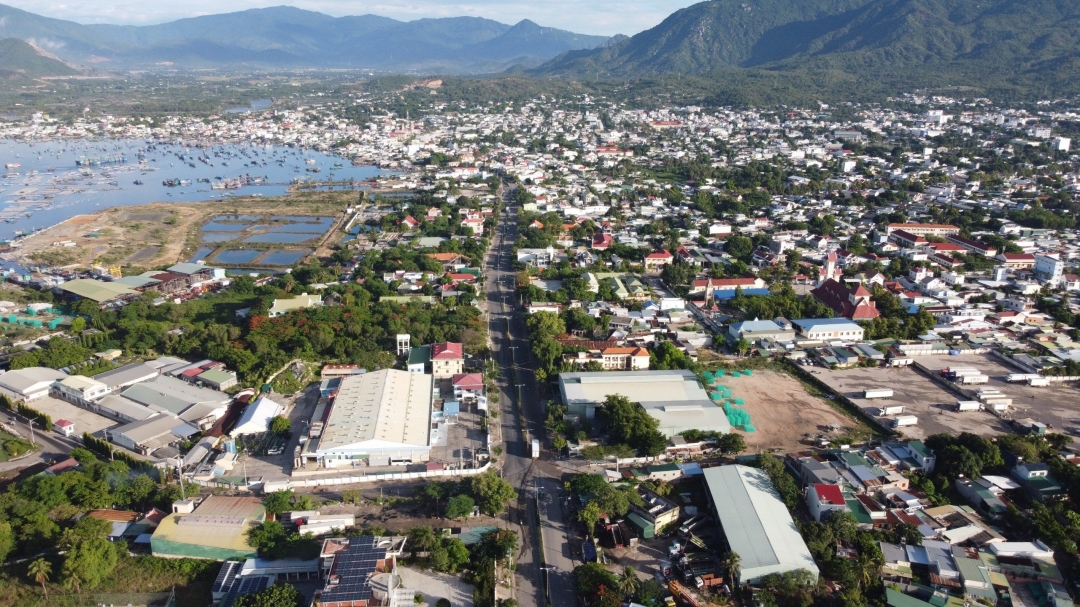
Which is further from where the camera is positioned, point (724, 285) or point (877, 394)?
point (724, 285)

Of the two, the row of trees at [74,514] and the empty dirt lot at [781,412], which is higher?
the empty dirt lot at [781,412]

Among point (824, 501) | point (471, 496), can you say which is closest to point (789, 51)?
point (824, 501)

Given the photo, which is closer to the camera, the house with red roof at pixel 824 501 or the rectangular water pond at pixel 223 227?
the house with red roof at pixel 824 501

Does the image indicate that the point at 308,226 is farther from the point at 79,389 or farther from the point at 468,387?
the point at 468,387

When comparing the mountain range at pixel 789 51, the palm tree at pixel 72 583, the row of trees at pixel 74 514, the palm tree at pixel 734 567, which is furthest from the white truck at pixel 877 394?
the mountain range at pixel 789 51

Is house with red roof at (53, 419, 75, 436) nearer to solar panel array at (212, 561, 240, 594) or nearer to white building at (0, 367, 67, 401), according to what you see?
white building at (0, 367, 67, 401)

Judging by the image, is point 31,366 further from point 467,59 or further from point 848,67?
point 467,59

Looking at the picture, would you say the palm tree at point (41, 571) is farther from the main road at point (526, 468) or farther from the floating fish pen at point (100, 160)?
the floating fish pen at point (100, 160)
